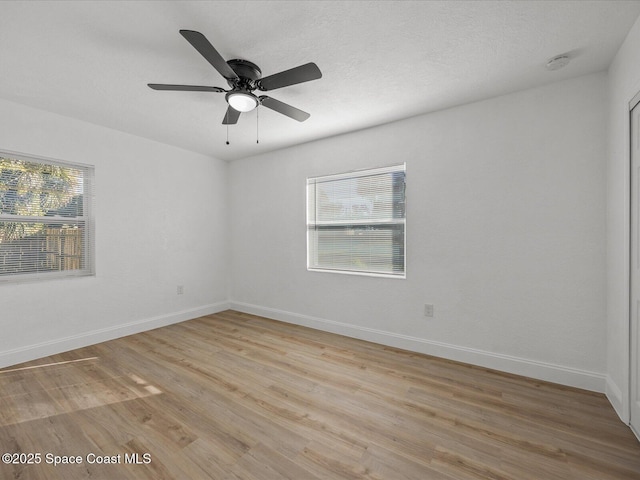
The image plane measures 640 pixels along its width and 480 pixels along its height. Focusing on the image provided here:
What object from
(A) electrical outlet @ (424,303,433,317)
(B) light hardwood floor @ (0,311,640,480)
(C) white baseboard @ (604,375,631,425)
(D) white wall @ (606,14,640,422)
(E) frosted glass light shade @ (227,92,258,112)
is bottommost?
(B) light hardwood floor @ (0,311,640,480)

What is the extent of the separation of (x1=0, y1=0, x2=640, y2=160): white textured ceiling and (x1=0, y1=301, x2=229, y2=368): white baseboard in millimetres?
2460

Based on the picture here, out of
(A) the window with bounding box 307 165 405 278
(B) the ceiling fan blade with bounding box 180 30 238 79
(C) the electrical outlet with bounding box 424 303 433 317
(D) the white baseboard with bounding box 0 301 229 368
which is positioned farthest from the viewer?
(A) the window with bounding box 307 165 405 278

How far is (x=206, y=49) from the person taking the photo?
1.53m

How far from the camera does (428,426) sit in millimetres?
1806

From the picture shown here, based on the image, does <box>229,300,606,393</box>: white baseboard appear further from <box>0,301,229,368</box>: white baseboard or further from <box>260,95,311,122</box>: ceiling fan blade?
<box>260,95,311,122</box>: ceiling fan blade

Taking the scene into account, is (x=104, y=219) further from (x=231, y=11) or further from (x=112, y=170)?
(x=231, y=11)

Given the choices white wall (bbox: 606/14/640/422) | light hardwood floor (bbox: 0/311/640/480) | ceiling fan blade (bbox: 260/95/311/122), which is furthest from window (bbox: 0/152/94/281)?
white wall (bbox: 606/14/640/422)

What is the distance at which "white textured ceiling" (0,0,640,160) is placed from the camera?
5.21 ft

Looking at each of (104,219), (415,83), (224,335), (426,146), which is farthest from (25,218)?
(426,146)

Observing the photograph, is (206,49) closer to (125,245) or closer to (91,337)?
(125,245)

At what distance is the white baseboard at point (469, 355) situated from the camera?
2230 millimetres

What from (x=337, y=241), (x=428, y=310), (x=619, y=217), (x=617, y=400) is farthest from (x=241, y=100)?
(x=617, y=400)

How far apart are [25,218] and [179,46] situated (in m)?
2.52

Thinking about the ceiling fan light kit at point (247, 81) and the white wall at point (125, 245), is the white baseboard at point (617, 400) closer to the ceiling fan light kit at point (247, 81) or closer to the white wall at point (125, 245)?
the ceiling fan light kit at point (247, 81)
